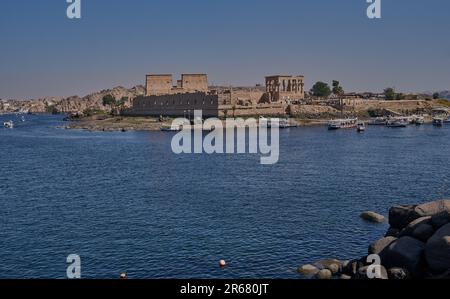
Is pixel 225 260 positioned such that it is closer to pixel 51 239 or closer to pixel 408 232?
pixel 408 232

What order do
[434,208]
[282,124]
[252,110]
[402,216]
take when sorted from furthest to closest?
[252,110], [282,124], [402,216], [434,208]

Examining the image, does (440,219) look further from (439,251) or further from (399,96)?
(399,96)

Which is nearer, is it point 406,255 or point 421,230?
point 406,255

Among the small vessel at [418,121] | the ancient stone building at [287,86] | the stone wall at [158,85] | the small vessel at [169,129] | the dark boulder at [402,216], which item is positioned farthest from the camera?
the ancient stone building at [287,86]

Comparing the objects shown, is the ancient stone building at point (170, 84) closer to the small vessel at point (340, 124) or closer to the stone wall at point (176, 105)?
the stone wall at point (176, 105)

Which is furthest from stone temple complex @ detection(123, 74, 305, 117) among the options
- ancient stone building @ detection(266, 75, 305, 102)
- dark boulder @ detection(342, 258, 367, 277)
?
dark boulder @ detection(342, 258, 367, 277)

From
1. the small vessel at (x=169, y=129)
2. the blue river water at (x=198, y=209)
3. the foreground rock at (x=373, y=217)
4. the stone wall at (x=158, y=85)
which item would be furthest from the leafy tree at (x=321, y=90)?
the foreground rock at (x=373, y=217)

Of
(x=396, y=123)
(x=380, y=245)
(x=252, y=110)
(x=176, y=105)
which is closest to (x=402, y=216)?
(x=380, y=245)

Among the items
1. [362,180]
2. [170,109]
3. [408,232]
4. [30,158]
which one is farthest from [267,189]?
→ [170,109]
